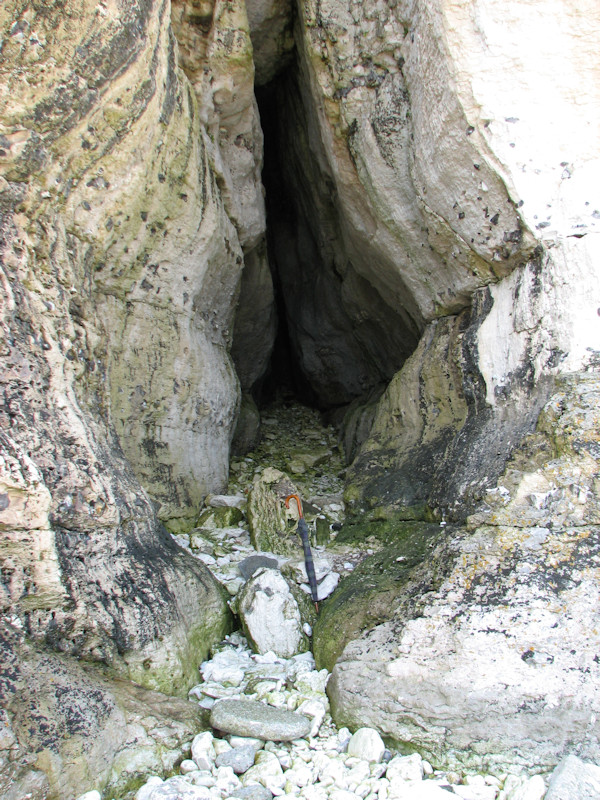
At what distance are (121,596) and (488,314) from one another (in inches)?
110

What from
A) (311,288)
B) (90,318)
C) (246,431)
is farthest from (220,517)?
(311,288)

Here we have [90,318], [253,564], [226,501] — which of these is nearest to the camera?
[90,318]

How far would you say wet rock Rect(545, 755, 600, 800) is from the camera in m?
1.70

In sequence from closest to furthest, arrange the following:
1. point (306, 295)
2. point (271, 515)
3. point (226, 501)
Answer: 1. point (271, 515)
2. point (226, 501)
3. point (306, 295)

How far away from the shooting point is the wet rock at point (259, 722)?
210cm

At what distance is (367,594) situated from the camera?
9.20 ft

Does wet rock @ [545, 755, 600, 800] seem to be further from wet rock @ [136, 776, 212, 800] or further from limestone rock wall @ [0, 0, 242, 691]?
limestone rock wall @ [0, 0, 242, 691]

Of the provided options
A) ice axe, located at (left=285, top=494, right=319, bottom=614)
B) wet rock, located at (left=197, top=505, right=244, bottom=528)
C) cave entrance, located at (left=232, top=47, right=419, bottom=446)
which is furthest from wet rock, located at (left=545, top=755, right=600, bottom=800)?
cave entrance, located at (left=232, top=47, right=419, bottom=446)

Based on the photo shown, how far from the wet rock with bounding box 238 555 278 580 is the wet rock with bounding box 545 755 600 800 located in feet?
6.39

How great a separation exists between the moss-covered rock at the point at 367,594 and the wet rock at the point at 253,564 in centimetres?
50

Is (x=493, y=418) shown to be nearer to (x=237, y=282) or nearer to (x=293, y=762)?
(x=293, y=762)

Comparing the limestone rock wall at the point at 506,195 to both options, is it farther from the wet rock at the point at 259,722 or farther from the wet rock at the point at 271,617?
the wet rock at the point at 259,722

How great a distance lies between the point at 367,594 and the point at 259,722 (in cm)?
90

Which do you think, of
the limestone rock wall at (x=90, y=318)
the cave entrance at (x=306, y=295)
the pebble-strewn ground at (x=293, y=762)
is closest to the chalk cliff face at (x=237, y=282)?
the limestone rock wall at (x=90, y=318)
